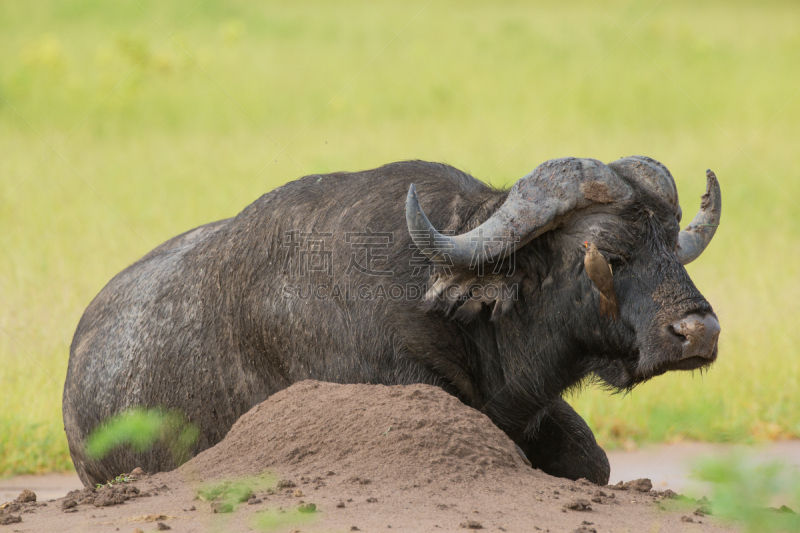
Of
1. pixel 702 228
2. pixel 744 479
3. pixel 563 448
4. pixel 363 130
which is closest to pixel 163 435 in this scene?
pixel 563 448

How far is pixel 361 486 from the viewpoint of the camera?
414cm

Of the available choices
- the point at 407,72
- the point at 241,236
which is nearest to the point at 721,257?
the point at 241,236

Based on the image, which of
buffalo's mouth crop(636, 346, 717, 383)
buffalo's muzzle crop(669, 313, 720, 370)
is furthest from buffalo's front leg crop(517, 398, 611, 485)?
buffalo's muzzle crop(669, 313, 720, 370)

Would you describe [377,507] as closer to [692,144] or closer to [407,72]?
[692,144]

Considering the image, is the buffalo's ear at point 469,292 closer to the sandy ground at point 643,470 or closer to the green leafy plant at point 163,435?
the green leafy plant at point 163,435

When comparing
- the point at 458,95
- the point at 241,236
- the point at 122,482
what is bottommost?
the point at 122,482

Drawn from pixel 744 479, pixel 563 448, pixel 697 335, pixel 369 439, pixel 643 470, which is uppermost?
pixel 697 335

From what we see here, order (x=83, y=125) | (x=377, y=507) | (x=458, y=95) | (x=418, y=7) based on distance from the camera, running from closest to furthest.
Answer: (x=377, y=507), (x=83, y=125), (x=458, y=95), (x=418, y=7)

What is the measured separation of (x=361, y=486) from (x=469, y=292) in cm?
141

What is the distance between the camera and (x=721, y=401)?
376 inches

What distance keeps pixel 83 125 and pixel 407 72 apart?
899 cm

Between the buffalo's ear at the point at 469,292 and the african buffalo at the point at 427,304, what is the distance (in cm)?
1

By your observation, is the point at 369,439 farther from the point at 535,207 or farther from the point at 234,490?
the point at 535,207

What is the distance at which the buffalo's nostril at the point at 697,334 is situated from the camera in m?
4.58
